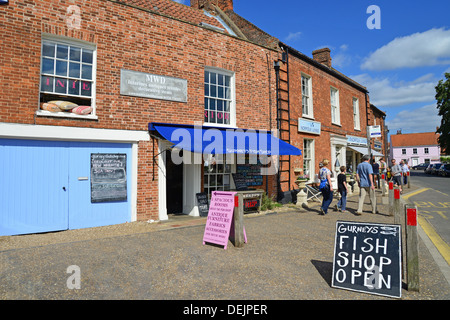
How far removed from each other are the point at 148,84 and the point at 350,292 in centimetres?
707

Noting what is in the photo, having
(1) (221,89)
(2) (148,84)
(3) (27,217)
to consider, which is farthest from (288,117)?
(3) (27,217)

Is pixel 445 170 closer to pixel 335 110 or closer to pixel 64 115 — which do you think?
pixel 335 110

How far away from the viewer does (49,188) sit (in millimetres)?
6660

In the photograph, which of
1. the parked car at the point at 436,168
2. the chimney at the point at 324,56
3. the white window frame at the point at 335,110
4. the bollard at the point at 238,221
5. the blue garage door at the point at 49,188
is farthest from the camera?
the parked car at the point at 436,168

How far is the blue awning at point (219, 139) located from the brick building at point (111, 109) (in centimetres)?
8

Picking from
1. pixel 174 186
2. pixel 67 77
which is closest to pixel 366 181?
pixel 174 186

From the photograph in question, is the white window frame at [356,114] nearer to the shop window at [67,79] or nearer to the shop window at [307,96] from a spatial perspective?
the shop window at [307,96]

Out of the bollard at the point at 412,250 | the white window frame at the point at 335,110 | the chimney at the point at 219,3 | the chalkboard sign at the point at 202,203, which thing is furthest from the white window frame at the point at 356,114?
the bollard at the point at 412,250

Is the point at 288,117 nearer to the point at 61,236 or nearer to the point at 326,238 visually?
the point at 326,238

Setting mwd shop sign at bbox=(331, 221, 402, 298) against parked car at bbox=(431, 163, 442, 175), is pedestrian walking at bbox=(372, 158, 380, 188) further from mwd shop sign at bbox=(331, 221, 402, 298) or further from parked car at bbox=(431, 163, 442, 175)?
parked car at bbox=(431, 163, 442, 175)

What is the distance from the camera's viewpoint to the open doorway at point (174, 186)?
32.2 feet

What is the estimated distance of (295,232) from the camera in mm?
6637
